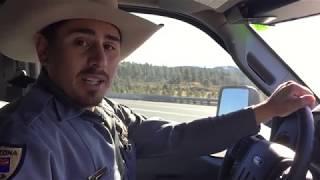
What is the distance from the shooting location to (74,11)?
74.8 inches

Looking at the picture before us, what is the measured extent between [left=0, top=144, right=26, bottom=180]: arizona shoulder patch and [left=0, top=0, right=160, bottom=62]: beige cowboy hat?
1.68ft

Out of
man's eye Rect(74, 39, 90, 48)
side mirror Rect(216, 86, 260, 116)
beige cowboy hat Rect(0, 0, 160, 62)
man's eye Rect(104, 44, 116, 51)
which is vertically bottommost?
side mirror Rect(216, 86, 260, 116)

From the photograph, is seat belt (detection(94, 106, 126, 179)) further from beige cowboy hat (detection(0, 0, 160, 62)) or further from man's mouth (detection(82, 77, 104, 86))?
beige cowboy hat (detection(0, 0, 160, 62))

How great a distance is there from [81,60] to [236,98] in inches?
39.6

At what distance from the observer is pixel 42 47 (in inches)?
78.2

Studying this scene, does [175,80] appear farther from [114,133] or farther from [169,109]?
[114,133]

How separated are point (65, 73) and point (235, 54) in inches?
55.2

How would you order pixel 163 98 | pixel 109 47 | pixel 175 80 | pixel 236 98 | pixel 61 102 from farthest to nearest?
pixel 163 98 → pixel 175 80 → pixel 236 98 → pixel 109 47 → pixel 61 102

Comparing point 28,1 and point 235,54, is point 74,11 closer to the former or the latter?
point 28,1

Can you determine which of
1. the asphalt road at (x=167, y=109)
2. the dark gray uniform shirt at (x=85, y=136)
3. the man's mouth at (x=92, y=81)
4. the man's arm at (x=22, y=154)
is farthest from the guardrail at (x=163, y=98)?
the man's arm at (x=22, y=154)

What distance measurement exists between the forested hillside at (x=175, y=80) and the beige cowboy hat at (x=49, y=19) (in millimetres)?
767

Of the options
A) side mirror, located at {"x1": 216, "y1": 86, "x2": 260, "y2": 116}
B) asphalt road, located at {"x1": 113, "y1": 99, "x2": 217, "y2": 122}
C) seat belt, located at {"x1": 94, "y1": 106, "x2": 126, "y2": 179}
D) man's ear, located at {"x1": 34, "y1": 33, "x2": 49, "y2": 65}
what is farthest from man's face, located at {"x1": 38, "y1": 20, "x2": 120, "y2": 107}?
asphalt road, located at {"x1": 113, "y1": 99, "x2": 217, "y2": 122}

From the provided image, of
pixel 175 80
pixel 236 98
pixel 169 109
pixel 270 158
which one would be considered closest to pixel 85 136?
pixel 270 158

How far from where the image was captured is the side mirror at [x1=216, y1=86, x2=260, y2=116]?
8.39 ft
